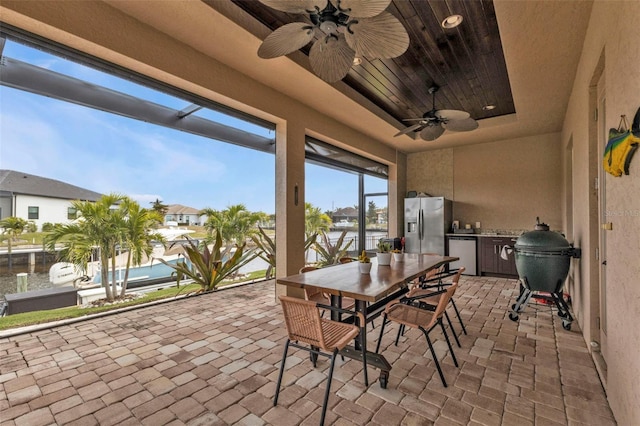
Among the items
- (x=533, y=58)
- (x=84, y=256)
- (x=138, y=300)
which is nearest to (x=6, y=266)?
(x=84, y=256)

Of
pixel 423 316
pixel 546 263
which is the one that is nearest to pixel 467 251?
pixel 546 263

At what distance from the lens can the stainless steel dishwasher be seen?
6.26 m

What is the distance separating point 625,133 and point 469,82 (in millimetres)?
2947

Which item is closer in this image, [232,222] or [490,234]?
[232,222]

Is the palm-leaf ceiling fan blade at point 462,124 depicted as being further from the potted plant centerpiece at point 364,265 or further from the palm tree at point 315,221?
the palm tree at point 315,221

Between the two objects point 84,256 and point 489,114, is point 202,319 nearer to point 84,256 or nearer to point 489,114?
point 84,256

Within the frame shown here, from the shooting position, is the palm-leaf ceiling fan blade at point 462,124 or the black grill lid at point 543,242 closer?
the black grill lid at point 543,242

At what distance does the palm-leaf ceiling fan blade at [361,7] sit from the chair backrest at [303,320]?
1783 millimetres

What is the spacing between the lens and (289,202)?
14.1 ft

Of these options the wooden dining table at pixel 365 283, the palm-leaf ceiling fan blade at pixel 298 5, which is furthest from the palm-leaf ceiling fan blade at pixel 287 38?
the wooden dining table at pixel 365 283

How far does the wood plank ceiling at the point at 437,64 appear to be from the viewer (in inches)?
105

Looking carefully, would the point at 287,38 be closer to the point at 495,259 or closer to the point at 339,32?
the point at 339,32

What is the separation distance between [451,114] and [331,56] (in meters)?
2.03

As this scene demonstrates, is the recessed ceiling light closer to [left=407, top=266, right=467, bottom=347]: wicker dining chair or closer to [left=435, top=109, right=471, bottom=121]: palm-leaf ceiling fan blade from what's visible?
[left=435, top=109, right=471, bottom=121]: palm-leaf ceiling fan blade
